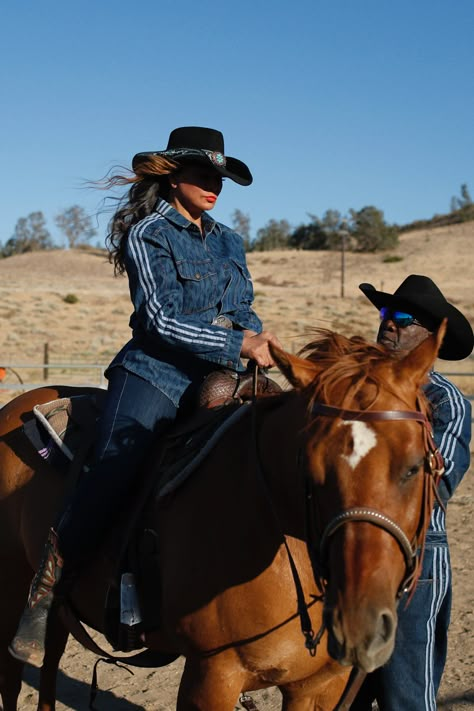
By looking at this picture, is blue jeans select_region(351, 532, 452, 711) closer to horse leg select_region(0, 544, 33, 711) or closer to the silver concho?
the silver concho

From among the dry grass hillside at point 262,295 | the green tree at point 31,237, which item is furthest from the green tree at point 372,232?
the green tree at point 31,237

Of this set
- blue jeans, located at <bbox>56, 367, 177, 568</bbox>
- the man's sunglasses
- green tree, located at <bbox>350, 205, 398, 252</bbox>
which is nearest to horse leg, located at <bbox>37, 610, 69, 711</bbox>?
blue jeans, located at <bbox>56, 367, 177, 568</bbox>

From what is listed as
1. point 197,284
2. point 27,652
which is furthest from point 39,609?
point 197,284

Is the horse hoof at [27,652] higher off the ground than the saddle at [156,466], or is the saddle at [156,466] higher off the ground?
the saddle at [156,466]

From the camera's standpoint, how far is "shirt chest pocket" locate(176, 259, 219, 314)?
3.32 m

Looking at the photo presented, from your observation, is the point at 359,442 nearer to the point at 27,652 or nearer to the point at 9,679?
the point at 27,652

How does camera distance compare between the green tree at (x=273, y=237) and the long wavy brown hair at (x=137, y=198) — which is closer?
the long wavy brown hair at (x=137, y=198)

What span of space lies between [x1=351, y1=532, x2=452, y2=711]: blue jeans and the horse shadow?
1.97 metres

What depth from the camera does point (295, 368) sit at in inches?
92.4

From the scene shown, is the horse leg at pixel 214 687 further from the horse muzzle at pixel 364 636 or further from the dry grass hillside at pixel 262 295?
the dry grass hillside at pixel 262 295

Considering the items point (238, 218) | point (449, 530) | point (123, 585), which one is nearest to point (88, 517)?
point (123, 585)

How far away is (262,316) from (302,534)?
3271 cm

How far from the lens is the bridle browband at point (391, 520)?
2.04 m

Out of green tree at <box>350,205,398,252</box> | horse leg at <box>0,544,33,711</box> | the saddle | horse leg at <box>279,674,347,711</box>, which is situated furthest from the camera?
green tree at <box>350,205,398,252</box>
